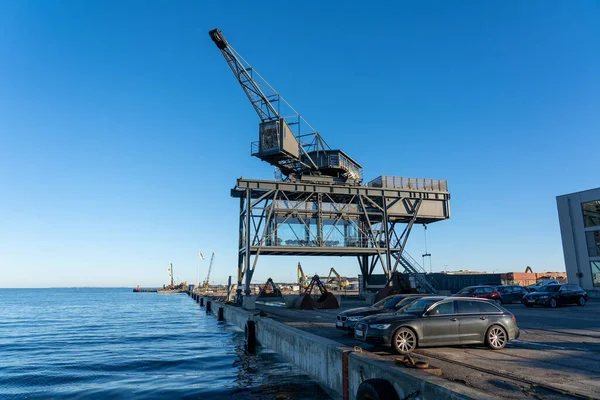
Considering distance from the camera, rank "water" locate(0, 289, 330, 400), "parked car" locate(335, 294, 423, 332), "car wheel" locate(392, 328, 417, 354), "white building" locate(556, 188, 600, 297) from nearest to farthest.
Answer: "car wheel" locate(392, 328, 417, 354), "water" locate(0, 289, 330, 400), "parked car" locate(335, 294, 423, 332), "white building" locate(556, 188, 600, 297)

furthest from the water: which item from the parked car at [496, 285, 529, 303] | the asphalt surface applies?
the parked car at [496, 285, 529, 303]

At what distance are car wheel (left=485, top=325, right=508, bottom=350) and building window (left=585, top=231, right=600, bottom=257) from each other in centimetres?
3501

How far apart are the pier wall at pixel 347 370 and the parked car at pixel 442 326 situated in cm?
100

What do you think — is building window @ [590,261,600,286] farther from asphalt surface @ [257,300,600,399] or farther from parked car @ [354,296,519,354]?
parked car @ [354,296,519,354]

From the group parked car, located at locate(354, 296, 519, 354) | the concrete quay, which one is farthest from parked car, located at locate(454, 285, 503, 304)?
parked car, located at locate(354, 296, 519, 354)

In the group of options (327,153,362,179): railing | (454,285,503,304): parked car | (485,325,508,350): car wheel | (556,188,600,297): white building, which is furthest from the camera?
(327,153,362,179): railing

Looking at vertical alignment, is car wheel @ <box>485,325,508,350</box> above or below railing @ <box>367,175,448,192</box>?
below

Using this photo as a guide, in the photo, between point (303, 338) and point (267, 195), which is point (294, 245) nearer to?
point (267, 195)

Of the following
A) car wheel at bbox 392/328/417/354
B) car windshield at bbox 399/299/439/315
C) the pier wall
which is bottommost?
the pier wall

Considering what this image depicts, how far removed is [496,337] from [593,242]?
3566 cm

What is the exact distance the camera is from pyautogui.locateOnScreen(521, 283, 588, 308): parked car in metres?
28.7

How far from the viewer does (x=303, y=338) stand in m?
15.3

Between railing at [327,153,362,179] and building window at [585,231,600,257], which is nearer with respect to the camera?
building window at [585,231,600,257]

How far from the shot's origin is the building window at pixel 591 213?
131ft
